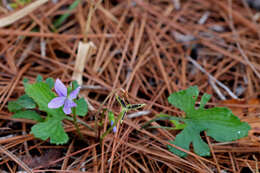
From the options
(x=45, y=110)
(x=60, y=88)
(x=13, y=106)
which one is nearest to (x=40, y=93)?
(x=45, y=110)

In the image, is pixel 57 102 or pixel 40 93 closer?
pixel 57 102

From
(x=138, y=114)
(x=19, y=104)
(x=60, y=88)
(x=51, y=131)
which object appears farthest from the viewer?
(x=138, y=114)

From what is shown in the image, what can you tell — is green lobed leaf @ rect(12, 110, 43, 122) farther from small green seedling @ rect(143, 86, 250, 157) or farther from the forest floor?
small green seedling @ rect(143, 86, 250, 157)

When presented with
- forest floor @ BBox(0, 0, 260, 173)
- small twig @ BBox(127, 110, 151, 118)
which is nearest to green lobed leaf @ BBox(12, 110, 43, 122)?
forest floor @ BBox(0, 0, 260, 173)

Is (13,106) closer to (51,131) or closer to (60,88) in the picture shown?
(51,131)

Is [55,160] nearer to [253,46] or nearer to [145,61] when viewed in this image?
[145,61]

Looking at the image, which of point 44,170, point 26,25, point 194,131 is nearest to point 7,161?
point 44,170

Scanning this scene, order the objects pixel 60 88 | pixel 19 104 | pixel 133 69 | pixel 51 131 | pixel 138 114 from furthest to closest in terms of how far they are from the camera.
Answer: pixel 133 69
pixel 138 114
pixel 19 104
pixel 51 131
pixel 60 88
